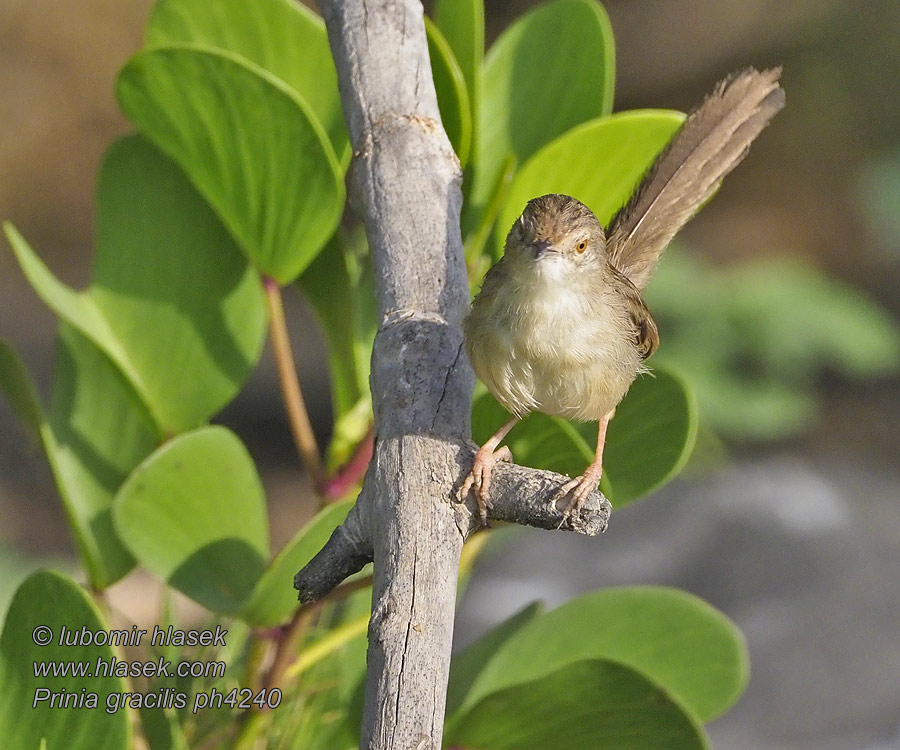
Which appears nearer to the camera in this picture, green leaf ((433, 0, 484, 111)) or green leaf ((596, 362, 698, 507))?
green leaf ((596, 362, 698, 507))

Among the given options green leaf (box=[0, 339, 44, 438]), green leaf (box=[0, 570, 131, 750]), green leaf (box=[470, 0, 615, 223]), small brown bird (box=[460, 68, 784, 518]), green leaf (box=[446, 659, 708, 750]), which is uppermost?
green leaf (box=[470, 0, 615, 223])

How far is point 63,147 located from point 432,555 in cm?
667

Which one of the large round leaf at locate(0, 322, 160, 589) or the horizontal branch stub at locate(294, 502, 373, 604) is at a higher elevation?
the large round leaf at locate(0, 322, 160, 589)

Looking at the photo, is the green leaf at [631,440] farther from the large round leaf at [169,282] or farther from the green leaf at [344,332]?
the large round leaf at [169,282]

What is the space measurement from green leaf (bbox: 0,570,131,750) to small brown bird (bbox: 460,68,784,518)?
2.00ft

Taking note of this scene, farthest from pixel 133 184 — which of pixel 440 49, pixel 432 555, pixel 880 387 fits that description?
pixel 880 387

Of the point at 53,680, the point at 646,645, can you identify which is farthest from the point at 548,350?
the point at 53,680

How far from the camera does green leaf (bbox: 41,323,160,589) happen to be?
170 cm

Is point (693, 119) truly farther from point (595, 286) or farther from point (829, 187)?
point (829, 187)

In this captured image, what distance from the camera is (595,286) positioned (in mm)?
1941

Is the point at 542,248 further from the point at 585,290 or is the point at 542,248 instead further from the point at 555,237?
the point at 585,290

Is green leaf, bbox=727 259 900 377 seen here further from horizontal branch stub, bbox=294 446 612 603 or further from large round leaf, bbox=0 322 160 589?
horizontal branch stub, bbox=294 446 612 603

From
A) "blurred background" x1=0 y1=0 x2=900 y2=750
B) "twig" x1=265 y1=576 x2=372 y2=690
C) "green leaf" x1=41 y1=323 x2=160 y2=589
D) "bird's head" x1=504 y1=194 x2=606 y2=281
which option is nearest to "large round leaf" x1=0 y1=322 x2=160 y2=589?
"green leaf" x1=41 y1=323 x2=160 y2=589

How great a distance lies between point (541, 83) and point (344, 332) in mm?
580
